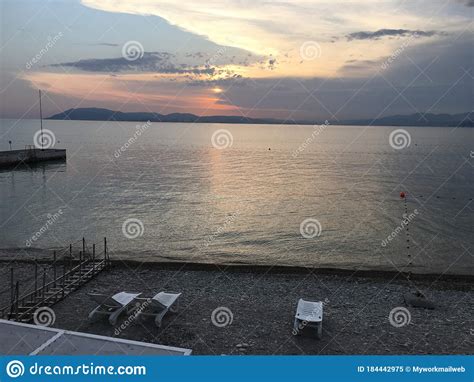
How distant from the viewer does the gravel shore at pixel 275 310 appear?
12250 mm

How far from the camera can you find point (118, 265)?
1988 cm

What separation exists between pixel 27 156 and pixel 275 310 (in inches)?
2894

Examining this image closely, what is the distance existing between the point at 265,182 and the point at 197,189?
1076cm

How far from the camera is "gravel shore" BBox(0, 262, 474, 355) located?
482 inches

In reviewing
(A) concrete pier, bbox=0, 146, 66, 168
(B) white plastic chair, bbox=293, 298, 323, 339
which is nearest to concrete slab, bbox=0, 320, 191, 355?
(B) white plastic chair, bbox=293, 298, 323, 339

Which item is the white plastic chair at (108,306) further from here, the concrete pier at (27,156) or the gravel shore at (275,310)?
the concrete pier at (27,156)

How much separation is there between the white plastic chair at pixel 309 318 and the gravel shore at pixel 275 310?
0.22 m

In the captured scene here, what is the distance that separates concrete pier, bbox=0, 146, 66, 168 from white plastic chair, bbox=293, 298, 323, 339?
230 ft

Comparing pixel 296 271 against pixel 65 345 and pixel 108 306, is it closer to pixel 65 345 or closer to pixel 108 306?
pixel 108 306

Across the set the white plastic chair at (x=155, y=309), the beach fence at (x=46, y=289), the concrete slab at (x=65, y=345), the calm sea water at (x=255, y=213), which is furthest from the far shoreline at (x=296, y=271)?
the concrete slab at (x=65, y=345)

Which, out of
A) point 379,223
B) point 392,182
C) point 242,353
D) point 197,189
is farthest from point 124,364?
point 392,182

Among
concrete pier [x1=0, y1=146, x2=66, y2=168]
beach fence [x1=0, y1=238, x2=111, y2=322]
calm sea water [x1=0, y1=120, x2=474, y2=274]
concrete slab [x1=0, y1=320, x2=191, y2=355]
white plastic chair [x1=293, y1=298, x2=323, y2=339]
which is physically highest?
concrete pier [x1=0, y1=146, x2=66, y2=168]

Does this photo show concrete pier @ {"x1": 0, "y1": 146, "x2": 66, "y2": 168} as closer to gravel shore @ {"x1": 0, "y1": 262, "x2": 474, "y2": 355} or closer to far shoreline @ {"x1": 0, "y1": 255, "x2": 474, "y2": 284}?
gravel shore @ {"x1": 0, "y1": 262, "x2": 474, "y2": 355}

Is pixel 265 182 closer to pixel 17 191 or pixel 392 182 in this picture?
pixel 392 182
